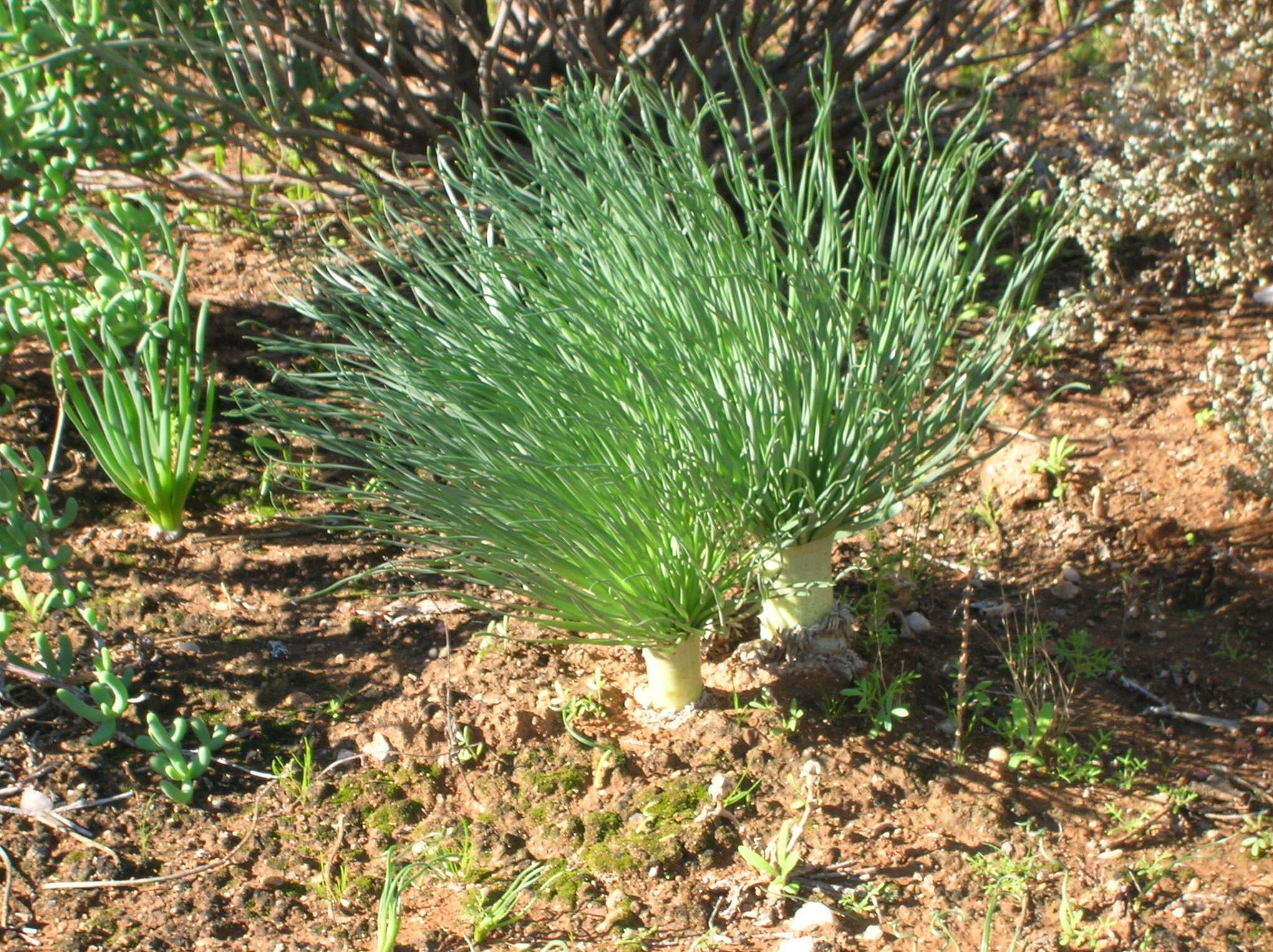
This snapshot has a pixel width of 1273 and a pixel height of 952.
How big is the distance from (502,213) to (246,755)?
1.01 m

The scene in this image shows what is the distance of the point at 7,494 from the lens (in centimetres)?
208

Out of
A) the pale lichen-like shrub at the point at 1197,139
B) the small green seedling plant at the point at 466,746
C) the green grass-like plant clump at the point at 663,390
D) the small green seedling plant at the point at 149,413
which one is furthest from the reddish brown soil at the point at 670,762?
the pale lichen-like shrub at the point at 1197,139

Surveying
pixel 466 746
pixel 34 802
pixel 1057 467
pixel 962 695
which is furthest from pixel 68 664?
pixel 1057 467

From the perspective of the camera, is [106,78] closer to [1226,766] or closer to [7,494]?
[7,494]

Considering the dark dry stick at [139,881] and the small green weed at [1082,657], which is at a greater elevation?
the small green weed at [1082,657]

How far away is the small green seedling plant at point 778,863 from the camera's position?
5.98ft

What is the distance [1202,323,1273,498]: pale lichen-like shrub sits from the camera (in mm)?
2441

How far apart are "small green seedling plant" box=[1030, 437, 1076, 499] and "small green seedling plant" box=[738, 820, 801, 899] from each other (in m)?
1.13

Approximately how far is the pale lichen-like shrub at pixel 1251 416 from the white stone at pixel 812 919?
49.7 inches

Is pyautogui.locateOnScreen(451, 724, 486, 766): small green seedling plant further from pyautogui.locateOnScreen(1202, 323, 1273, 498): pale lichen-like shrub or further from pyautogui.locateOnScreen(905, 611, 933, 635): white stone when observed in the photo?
pyautogui.locateOnScreen(1202, 323, 1273, 498): pale lichen-like shrub

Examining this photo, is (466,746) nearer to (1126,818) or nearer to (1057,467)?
(1126,818)

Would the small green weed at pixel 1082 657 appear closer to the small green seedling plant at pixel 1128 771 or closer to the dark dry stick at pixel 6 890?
the small green seedling plant at pixel 1128 771

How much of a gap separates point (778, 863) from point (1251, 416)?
4.66ft

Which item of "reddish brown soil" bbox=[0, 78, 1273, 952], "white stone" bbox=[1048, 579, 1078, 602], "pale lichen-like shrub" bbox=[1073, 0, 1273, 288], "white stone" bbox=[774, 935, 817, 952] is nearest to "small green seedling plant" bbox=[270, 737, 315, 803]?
"reddish brown soil" bbox=[0, 78, 1273, 952]
